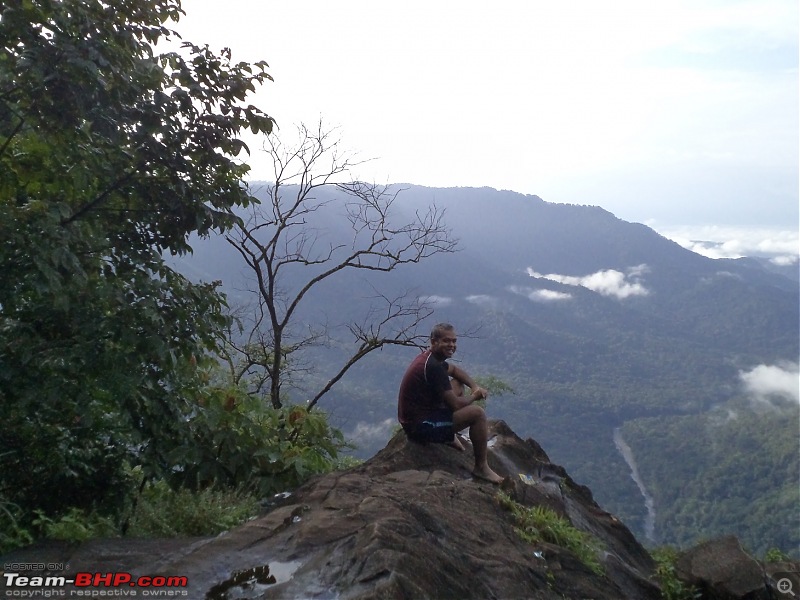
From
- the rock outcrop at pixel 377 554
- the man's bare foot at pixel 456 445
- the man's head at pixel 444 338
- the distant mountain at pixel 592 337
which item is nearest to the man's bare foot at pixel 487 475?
the rock outcrop at pixel 377 554

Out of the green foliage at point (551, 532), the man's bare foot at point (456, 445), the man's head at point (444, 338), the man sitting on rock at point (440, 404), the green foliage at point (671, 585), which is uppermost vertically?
the man's head at point (444, 338)

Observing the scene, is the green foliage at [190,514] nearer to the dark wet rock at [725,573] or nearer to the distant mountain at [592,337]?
the dark wet rock at [725,573]

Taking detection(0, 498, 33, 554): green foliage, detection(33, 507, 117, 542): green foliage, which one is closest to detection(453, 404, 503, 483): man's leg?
detection(33, 507, 117, 542): green foliage

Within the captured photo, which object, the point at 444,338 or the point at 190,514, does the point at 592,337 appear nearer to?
the point at 444,338

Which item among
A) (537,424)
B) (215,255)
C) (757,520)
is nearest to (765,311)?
(537,424)

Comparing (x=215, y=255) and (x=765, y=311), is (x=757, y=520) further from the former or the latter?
(x=765, y=311)

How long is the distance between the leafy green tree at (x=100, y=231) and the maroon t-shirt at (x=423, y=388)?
2071 millimetres

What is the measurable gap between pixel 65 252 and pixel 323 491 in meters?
2.49

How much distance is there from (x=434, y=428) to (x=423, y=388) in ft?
1.40

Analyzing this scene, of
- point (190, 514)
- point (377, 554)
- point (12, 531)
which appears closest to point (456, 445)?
point (190, 514)

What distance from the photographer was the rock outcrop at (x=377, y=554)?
379cm

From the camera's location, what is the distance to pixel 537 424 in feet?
256

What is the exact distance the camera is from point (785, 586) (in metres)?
5.57

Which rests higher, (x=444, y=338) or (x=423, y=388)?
(x=444, y=338)
